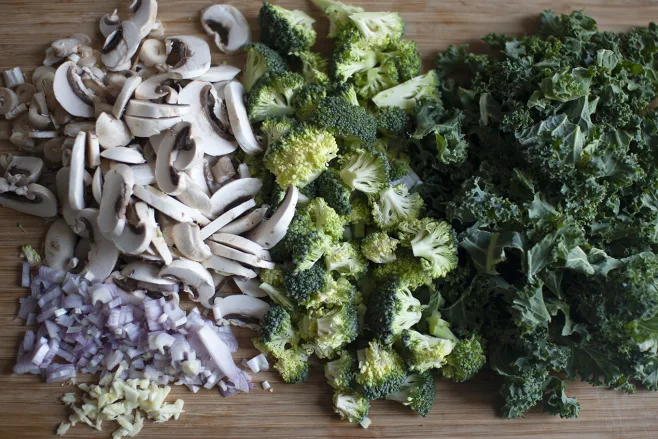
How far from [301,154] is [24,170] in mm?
1272

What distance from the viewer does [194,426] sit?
2402 mm

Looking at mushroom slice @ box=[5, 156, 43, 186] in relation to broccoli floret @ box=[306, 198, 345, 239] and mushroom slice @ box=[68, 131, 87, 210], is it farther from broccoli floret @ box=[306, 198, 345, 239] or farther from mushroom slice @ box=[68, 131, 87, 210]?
broccoli floret @ box=[306, 198, 345, 239]

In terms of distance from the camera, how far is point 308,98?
2.48 m

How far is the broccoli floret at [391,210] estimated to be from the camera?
241cm

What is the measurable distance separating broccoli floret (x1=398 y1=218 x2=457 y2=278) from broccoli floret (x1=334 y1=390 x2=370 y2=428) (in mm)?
640

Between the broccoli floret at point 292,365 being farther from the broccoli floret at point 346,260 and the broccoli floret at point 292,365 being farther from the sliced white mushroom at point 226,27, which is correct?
the sliced white mushroom at point 226,27

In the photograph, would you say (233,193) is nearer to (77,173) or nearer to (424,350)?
(77,173)

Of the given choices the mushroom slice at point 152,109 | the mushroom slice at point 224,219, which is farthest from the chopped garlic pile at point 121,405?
the mushroom slice at point 152,109

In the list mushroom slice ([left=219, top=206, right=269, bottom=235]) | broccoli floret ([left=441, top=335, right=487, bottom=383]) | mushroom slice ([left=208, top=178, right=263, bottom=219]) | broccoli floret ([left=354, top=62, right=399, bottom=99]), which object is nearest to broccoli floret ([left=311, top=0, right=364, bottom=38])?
broccoli floret ([left=354, top=62, right=399, bottom=99])

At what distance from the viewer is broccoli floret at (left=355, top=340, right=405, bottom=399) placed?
7.60 ft

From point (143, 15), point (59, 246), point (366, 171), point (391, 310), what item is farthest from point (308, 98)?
point (59, 246)

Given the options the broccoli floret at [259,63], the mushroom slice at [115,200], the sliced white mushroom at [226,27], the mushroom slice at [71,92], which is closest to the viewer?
the mushroom slice at [115,200]

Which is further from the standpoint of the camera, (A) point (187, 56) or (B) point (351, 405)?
(A) point (187, 56)

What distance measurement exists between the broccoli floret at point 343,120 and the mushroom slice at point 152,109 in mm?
595
